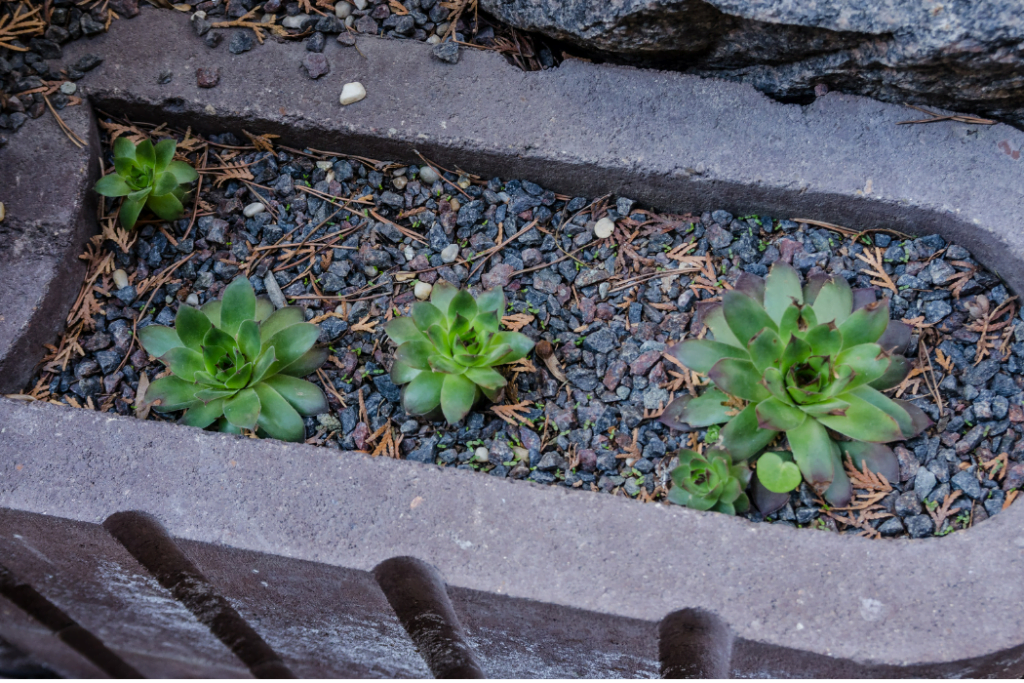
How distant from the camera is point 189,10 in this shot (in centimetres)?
202

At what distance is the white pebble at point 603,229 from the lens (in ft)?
5.96

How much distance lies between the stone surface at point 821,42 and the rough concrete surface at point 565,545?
912mm

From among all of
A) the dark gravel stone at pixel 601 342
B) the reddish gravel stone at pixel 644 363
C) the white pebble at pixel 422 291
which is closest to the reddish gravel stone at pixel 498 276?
the white pebble at pixel 422 291

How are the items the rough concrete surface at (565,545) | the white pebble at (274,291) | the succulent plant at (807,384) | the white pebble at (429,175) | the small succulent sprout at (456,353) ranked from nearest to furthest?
the rough concrete surface at (565,545) → the succulent plant at (807,384) → the small succulent sprout at (456,353) → the white pebble at (274,291) → the white pebble at (429,175)

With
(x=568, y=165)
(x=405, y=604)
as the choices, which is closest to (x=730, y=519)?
(x=405, y=604)

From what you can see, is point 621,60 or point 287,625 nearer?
point 287,625

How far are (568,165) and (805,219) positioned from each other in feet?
1.89

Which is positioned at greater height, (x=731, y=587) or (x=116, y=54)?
(x=116, y=54)

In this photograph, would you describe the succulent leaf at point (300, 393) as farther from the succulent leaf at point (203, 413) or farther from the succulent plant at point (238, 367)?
the succulent leaf at point (203, 413)

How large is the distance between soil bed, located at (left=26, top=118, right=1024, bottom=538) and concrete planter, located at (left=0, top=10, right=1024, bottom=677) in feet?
0.22

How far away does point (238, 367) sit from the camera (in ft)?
5.31

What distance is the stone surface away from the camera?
1.56 m

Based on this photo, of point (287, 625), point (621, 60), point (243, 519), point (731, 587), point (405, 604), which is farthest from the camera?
point (621, 60)

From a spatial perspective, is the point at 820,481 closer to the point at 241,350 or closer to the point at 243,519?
the point at 243,519
